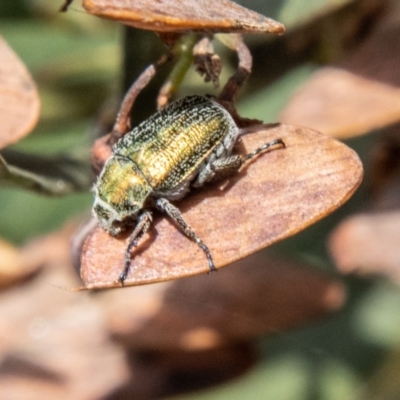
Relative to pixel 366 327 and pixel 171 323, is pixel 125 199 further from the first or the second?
pixel 366 327

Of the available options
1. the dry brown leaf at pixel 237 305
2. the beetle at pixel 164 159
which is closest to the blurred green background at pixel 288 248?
the dry brown leaf at pixel 237 305

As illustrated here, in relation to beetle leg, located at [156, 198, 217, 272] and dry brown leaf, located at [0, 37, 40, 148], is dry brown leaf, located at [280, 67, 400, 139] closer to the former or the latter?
beetle leg, located at [156, 198, 217, 272]

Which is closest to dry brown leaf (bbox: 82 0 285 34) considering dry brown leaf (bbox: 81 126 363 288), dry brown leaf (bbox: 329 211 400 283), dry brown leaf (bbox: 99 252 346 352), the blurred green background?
dry brown leaf (bbox: 81 126 363 288)

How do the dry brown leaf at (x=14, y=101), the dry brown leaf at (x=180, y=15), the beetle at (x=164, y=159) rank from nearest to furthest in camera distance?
the dry brown leaf at (x=180, y=15), the dry brown leaf at (x=14, y=101), the beetle at (x=164, y=159)

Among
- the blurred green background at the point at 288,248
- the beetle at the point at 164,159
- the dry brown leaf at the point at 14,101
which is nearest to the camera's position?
the dry brown leaf at the point at 14,101

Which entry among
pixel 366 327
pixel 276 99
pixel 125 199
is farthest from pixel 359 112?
pixel 366 327

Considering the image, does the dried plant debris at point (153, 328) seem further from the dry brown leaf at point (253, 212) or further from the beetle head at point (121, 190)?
the dry brown leaf at point (253, 212)
